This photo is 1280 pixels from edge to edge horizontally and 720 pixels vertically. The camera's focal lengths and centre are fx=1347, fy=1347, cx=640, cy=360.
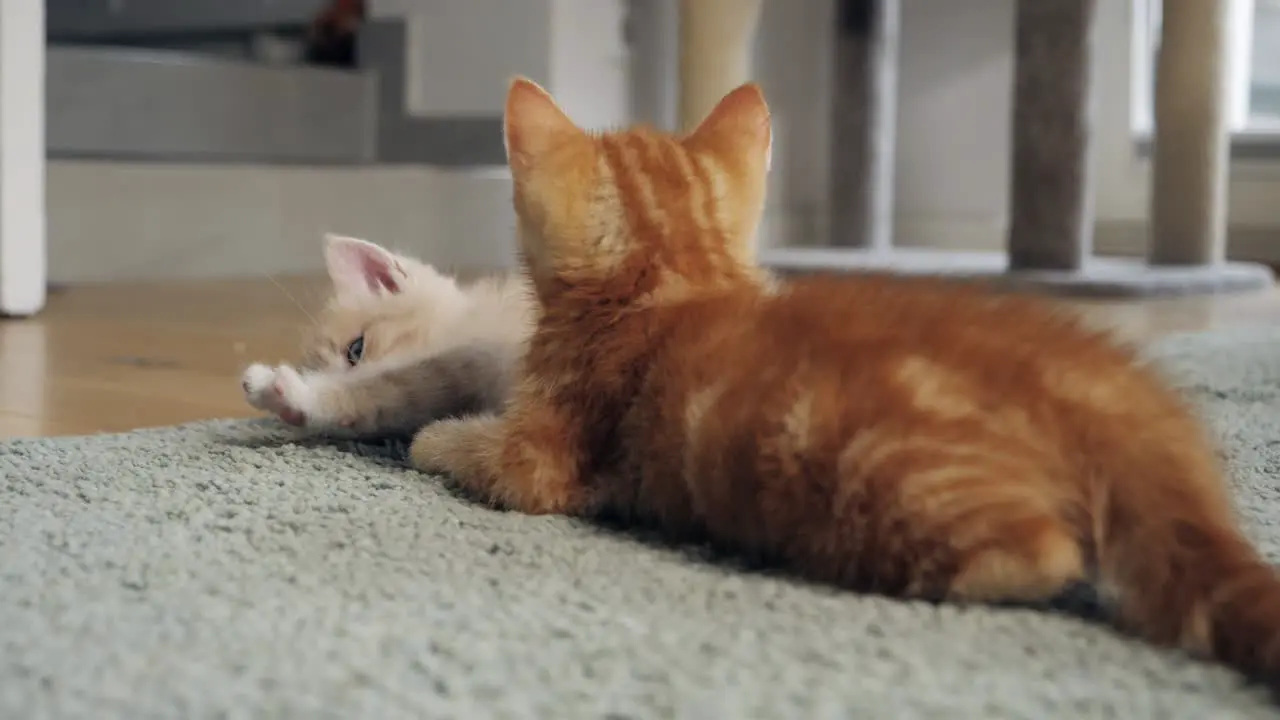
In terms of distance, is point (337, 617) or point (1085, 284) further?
point (1085, 284)

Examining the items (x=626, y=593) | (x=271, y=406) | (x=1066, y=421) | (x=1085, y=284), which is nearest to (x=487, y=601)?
(x=626, y=593)

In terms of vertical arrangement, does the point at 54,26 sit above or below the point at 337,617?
above

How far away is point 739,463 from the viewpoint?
730mm

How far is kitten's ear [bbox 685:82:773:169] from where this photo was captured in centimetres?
92

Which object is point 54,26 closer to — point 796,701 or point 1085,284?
point 1085,284

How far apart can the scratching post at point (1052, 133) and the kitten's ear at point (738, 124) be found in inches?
60.2

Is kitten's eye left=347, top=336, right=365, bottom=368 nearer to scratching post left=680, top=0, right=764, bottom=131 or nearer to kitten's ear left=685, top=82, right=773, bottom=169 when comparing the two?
kitten's ear left=685, top=82, right=773, bottom=169

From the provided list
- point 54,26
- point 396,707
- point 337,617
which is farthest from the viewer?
point 54,26

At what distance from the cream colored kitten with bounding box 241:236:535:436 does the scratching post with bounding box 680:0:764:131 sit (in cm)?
98

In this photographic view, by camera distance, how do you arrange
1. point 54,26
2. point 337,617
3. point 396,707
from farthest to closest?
point 54,26 < point 337,617 < point 396,707

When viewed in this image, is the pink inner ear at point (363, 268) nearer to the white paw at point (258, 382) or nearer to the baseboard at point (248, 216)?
the white paw at point (258, 382)

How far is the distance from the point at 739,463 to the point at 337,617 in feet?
0.75

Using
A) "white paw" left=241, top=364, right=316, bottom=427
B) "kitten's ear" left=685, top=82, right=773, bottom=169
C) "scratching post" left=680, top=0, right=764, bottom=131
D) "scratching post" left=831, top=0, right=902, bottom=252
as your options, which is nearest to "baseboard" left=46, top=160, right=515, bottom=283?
"scratching post" left=680, top=0, right=764, bottom=131

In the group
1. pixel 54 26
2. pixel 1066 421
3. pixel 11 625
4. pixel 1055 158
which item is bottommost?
pixel 11 625
